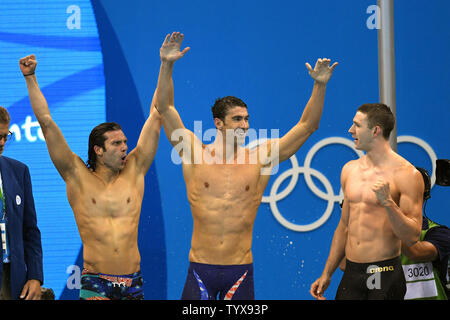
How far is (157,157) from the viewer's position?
6.58 meters

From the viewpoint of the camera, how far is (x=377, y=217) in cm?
444

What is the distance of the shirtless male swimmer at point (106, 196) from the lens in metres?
4.75

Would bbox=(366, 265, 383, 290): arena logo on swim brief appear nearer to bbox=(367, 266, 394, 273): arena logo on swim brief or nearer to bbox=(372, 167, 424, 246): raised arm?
bbox=(367, 266, 394, 273): arena logo on swim brief

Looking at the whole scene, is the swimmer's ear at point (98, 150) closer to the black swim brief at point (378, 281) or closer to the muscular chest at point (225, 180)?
the muscular chest at point (225, 180)

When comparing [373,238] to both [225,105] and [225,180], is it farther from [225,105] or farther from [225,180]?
[225,105]

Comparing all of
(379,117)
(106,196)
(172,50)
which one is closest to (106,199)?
(106,196)

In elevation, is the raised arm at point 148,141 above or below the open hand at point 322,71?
below

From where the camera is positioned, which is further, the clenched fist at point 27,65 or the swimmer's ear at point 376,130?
the clenched fist at point 27,65

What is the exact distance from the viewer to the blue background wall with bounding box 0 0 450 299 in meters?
6.52

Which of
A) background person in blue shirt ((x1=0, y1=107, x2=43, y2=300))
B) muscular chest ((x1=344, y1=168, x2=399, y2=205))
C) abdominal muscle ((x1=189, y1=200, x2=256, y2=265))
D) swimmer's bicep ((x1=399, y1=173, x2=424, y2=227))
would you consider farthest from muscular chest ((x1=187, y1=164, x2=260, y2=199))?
background person in blue shirt ((x1=0, y1=107, x2=43, y2=300))

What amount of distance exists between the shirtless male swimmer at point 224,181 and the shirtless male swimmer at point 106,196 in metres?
0.44

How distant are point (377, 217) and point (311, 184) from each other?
6.84ft

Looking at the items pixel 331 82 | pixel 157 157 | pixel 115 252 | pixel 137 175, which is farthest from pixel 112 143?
pixel 331 82

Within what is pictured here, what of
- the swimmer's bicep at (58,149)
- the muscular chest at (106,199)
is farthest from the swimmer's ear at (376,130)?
the swimmer's bicep at (58,149)
